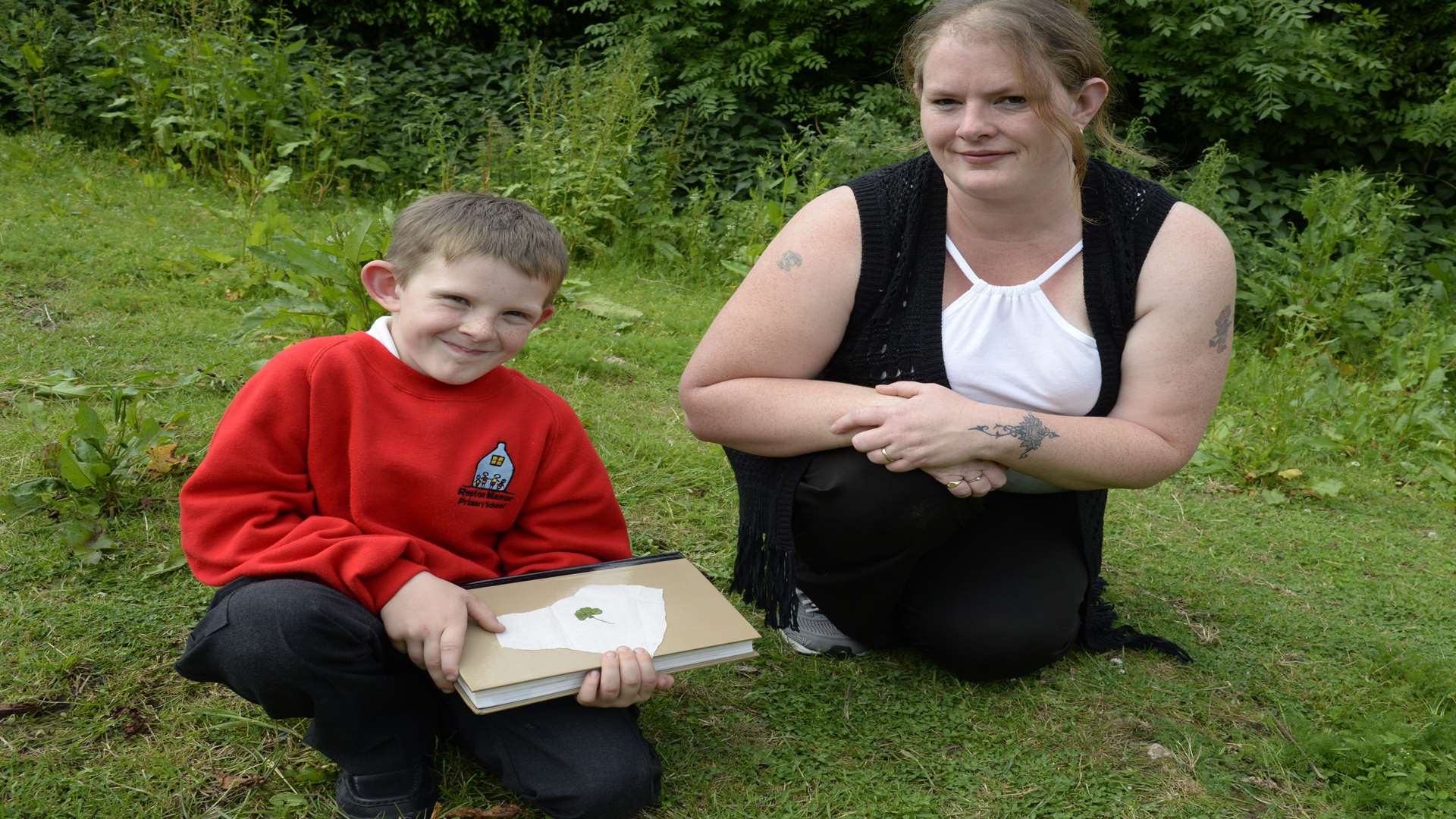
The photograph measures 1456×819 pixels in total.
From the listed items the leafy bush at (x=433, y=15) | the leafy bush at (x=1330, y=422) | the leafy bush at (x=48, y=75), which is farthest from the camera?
the leafy bush at (x=433, y=15)

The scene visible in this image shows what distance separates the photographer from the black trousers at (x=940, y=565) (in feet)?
6.95

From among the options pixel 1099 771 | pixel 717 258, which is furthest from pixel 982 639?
pixel 717 258

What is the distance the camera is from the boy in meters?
1.66

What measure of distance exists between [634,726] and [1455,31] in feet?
23.1

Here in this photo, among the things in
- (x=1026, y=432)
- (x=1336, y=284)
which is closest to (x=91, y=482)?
(x=1026, y=432)

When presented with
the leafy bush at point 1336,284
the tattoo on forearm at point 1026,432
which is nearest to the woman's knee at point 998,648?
the tattoo on forearm at point 1026,432

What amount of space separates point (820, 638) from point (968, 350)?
705 mm

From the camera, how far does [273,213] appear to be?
4.05 meters

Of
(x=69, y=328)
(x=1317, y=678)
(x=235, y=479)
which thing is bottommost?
(x=1317, y=678)

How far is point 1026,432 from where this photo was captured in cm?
204

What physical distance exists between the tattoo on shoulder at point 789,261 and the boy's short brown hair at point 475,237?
0.46 meters

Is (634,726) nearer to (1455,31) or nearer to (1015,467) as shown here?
(1015,467)

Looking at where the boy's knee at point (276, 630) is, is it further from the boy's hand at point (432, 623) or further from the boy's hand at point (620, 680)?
the boy's hand at point (620, 680)

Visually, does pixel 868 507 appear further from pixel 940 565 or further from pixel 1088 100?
pixel 1088 100
